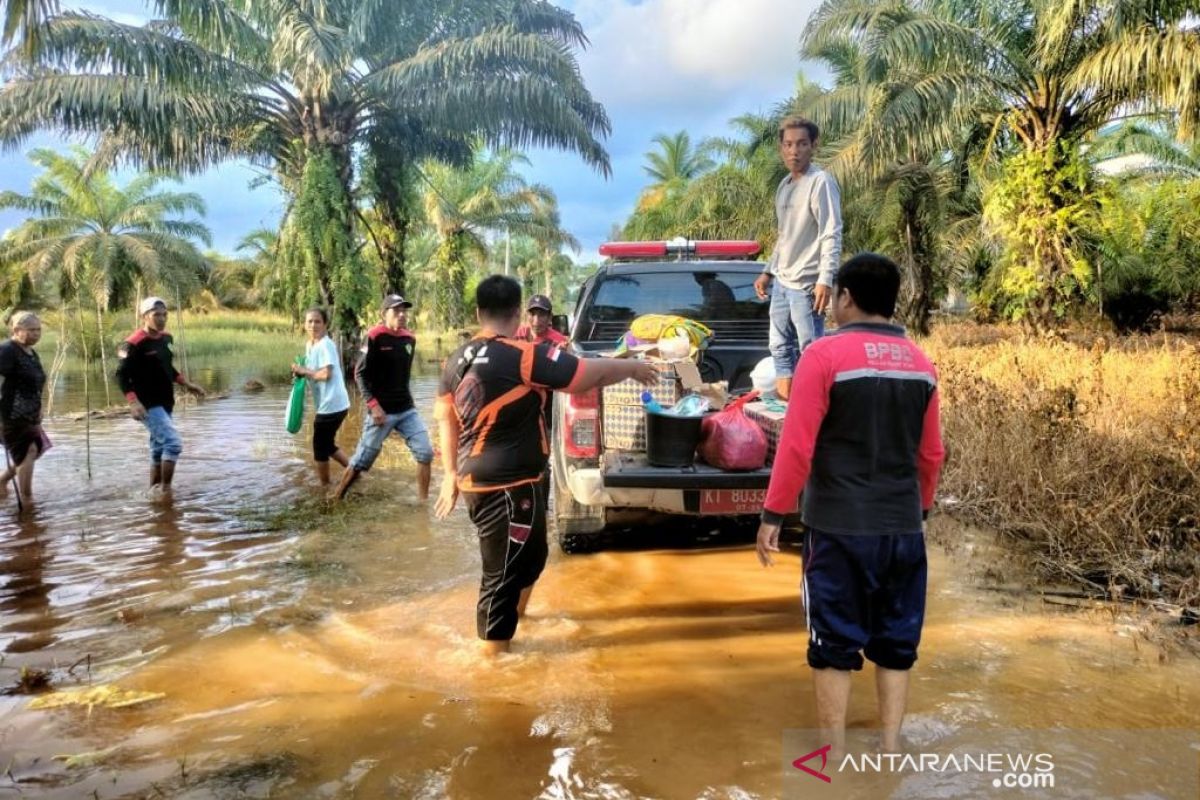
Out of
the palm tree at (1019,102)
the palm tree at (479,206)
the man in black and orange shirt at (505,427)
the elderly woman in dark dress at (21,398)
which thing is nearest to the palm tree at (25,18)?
the elderly woman in dark dress at (21,398)

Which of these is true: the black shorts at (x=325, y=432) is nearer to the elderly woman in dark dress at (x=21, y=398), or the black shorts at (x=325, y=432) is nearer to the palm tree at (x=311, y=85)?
the elderly woman in dark dress at (x=21, y=398)

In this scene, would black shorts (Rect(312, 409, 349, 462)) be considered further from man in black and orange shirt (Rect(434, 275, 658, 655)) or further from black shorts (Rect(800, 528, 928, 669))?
black shorts (Rect(800, 528, 928, 669))

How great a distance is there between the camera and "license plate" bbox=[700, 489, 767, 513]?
417cm

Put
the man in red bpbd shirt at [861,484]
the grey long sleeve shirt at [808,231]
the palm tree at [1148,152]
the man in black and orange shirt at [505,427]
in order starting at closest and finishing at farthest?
the man in red bpbd shirt at [861,484] → the man in black and orange shirt at [505,427] → the grey long sleeve shirt at [808,231] → the palm tree at [1148,152]

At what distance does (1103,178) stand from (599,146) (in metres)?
8.87

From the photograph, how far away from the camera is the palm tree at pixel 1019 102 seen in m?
11.6

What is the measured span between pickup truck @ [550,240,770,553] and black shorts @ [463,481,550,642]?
0.60m

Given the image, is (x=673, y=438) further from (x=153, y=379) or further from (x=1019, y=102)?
(x=1019, y=102)

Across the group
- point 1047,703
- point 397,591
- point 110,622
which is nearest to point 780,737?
point 1047,703

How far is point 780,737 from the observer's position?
3.01m

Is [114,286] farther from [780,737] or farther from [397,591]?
[780,737]

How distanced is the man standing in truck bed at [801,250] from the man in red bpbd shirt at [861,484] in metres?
1.71

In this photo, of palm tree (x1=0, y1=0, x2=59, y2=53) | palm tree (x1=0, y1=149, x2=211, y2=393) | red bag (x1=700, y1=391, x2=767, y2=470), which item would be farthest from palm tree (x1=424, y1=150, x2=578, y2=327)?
red bag (x1=700, y1=391, x2=767, y2=470)

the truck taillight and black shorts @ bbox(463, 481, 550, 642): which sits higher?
the truck taillight
